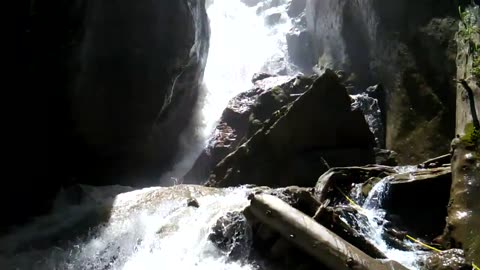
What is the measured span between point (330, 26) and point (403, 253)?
18.9m

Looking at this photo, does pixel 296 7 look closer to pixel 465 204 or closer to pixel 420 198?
pixel 420 198

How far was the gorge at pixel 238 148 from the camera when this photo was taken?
604 cm

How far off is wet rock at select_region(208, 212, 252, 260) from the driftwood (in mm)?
532

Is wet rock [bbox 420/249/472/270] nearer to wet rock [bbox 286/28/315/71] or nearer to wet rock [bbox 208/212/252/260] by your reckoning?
wet rock [bbox 208/212/252/260]

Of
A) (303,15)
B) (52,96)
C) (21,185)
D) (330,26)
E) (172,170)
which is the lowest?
(172,170)

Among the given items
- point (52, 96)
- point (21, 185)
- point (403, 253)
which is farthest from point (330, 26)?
point (403, 253)

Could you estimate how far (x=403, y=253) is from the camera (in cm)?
590

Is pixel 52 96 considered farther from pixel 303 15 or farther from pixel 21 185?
pixel 303 15

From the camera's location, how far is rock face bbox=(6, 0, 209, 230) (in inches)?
447

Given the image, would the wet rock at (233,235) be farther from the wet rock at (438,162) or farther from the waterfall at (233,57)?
the waterfall at (233,57)

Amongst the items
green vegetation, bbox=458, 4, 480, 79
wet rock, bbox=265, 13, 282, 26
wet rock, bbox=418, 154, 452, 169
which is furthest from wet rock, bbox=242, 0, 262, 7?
wet rock, bbox=418, 154, 452, 169

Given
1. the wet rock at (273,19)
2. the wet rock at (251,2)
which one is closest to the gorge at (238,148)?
the wet rock at (273,19)

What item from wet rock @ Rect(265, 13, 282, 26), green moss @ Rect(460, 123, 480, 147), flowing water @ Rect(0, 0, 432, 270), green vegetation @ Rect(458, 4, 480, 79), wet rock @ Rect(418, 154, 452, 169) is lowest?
flowing water @ Rect(0, 0, 432, 270)

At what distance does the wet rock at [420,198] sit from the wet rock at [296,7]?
27.8 m
